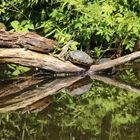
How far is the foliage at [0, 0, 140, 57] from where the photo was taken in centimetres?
723

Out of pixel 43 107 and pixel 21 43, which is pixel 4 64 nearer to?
pixel 21 43

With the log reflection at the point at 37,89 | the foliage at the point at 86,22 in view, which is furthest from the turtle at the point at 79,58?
the foliage at the point at 86,22

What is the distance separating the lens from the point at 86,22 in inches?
287

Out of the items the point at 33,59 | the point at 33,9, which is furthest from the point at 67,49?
the point at 33,9

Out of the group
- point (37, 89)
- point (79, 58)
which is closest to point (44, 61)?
point (79, 58)

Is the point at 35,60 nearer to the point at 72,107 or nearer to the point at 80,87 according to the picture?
the point at 80,87

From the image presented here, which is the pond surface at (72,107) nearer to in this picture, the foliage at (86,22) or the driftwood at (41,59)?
the driftwood at (41,59)

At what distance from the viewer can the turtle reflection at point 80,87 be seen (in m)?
5.79

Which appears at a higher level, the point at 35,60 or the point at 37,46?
the point at 37,46

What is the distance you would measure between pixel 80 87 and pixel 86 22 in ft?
5.49

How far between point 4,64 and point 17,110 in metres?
2.44

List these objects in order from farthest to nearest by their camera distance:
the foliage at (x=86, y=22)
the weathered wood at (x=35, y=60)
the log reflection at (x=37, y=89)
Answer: the foliage at (x=86, y=22), the weathered wood at (x=35, y=60), the log reflection at (x=37, y=89)

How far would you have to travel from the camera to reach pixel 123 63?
6.95 m

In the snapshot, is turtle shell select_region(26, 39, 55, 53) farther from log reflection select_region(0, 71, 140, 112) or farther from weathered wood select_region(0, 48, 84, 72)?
log reflection select_region(0, 71, 140, 112)
